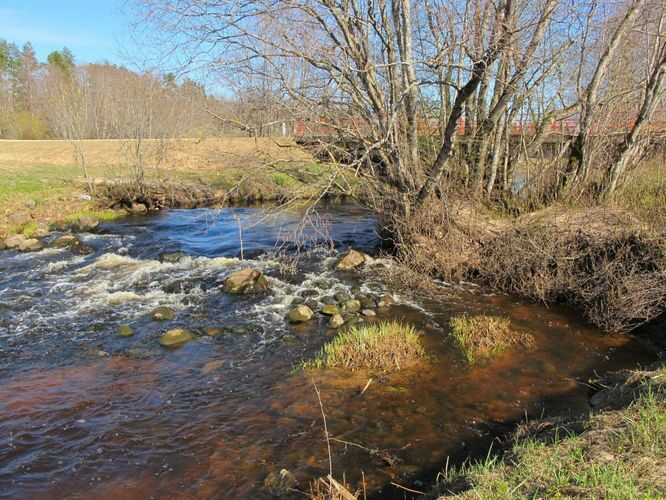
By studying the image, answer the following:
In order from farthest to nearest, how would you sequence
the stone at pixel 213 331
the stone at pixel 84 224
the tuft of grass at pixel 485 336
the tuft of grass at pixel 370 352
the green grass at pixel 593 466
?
the stone at pixel 84 224, the stone at pixel 213 331, the tuft of grass at pixel 485 336, the tuft of grass at pixel 370 352, the green grass at pixel 593 466

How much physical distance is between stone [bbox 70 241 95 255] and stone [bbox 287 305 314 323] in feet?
25.0

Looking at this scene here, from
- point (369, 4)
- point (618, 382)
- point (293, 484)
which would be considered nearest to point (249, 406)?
point (293, 484)

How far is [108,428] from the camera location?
526 centimetres

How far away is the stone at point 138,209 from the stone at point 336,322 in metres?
13.5

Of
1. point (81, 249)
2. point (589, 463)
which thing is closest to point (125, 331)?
point (81, 249)

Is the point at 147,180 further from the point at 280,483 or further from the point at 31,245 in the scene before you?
the point at 280,483

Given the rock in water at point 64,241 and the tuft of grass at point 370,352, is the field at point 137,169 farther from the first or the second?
the tuft of grass at point 370,352

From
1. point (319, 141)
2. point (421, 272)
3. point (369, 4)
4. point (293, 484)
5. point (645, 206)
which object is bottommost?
point (293, 484)

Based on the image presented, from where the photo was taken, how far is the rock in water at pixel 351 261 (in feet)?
36.7

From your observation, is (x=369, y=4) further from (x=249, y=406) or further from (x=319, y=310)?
(x=249, y=406)

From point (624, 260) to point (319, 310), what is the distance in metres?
5.54

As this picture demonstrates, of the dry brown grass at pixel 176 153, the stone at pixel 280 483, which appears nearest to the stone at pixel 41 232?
the dry brown grass at pixel 176 153

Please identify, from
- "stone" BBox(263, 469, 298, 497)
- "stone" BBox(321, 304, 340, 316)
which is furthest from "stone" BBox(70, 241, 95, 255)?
"stone" BBox(263, 469, 298, 497)

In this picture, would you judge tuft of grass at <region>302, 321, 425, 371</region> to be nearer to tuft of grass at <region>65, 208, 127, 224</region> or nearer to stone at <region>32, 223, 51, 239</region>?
stone at <region>32, 223, 51, 239</region>
